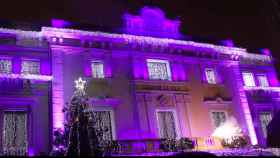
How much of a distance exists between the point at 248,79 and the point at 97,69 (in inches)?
530

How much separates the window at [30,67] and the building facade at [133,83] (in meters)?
0.06

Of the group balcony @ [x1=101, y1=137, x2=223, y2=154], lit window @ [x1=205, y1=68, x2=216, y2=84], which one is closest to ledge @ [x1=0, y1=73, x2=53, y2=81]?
balcony @ [x1=101, y1=137, x2=223, y2=154]

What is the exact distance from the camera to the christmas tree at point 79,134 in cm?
2002

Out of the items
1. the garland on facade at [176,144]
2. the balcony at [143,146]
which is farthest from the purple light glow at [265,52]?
the garland on facade at [176,144]

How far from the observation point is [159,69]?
1116 inches

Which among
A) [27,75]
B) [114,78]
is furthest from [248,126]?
[27,75]

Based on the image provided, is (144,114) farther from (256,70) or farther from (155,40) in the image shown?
(256,70)

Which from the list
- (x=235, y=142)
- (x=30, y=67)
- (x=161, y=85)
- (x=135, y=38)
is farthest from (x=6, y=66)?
(x=235, y=142)

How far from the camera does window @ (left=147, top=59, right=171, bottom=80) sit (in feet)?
91.5

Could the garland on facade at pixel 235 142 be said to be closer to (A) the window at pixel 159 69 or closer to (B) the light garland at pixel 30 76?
(A) the window at pixel 159 69

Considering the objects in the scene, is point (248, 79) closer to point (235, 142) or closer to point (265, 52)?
point (265, 52)

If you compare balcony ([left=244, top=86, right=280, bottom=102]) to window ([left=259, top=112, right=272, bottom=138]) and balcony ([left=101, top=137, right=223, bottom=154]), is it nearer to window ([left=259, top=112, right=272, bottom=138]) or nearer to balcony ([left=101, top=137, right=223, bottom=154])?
window ([left=259, top=112, right=272, bottom=138])

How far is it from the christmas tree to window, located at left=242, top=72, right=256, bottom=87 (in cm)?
1572

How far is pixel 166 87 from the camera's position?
27312 millimetres
